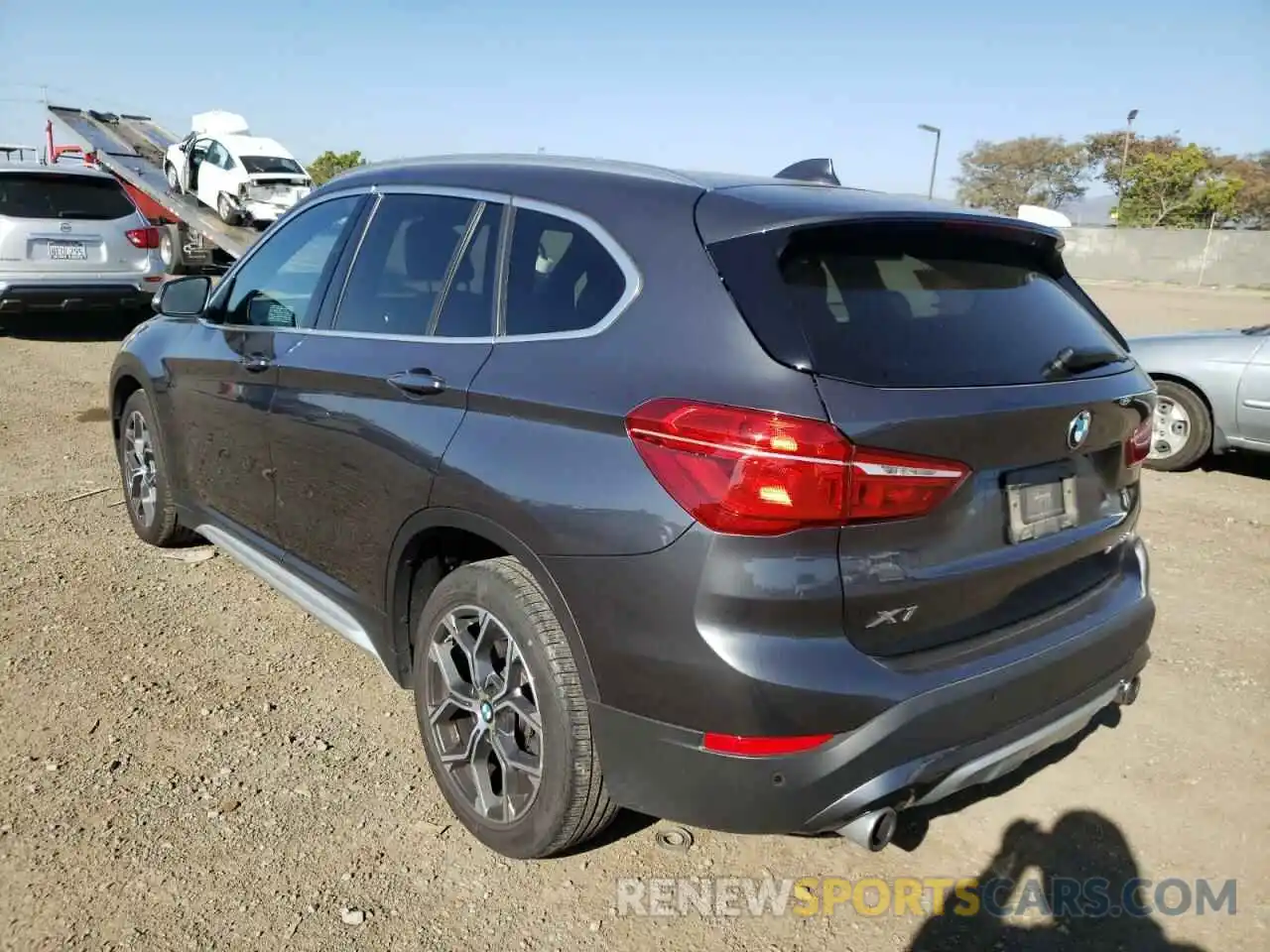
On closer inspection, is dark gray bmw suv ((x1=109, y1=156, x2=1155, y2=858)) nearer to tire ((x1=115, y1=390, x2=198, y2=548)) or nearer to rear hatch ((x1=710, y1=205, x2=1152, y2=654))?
rear hatch ((x1=710, y1=205, x2=1152, y2=654))

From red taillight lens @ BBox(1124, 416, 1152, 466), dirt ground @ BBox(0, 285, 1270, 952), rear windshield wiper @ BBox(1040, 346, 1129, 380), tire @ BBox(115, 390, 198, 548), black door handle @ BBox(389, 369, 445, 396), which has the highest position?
rear windshield wiper @ BBox(1040, 346, 1129, 380)

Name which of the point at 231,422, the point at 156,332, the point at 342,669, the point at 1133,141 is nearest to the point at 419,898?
the point at 342,669

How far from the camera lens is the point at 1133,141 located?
60.0 metres

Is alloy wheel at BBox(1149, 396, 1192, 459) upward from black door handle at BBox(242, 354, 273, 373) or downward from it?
downward

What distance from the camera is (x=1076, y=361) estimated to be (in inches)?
100

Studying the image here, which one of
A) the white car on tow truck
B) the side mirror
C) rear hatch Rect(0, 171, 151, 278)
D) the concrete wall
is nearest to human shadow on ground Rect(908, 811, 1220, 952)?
the side mirror

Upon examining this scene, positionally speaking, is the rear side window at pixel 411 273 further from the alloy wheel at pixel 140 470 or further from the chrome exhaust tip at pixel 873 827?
the alloy wheel at pixel 140 470

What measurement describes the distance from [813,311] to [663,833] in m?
1.58

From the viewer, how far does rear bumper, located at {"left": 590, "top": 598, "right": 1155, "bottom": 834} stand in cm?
207

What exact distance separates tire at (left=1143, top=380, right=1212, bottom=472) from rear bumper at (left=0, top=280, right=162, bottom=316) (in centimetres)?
926

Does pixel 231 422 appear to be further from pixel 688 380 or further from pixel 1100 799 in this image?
pixel 1100 799

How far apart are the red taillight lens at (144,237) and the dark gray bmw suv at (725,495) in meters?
8.95

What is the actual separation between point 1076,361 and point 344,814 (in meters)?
2.39

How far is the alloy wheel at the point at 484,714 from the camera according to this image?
2514mm
